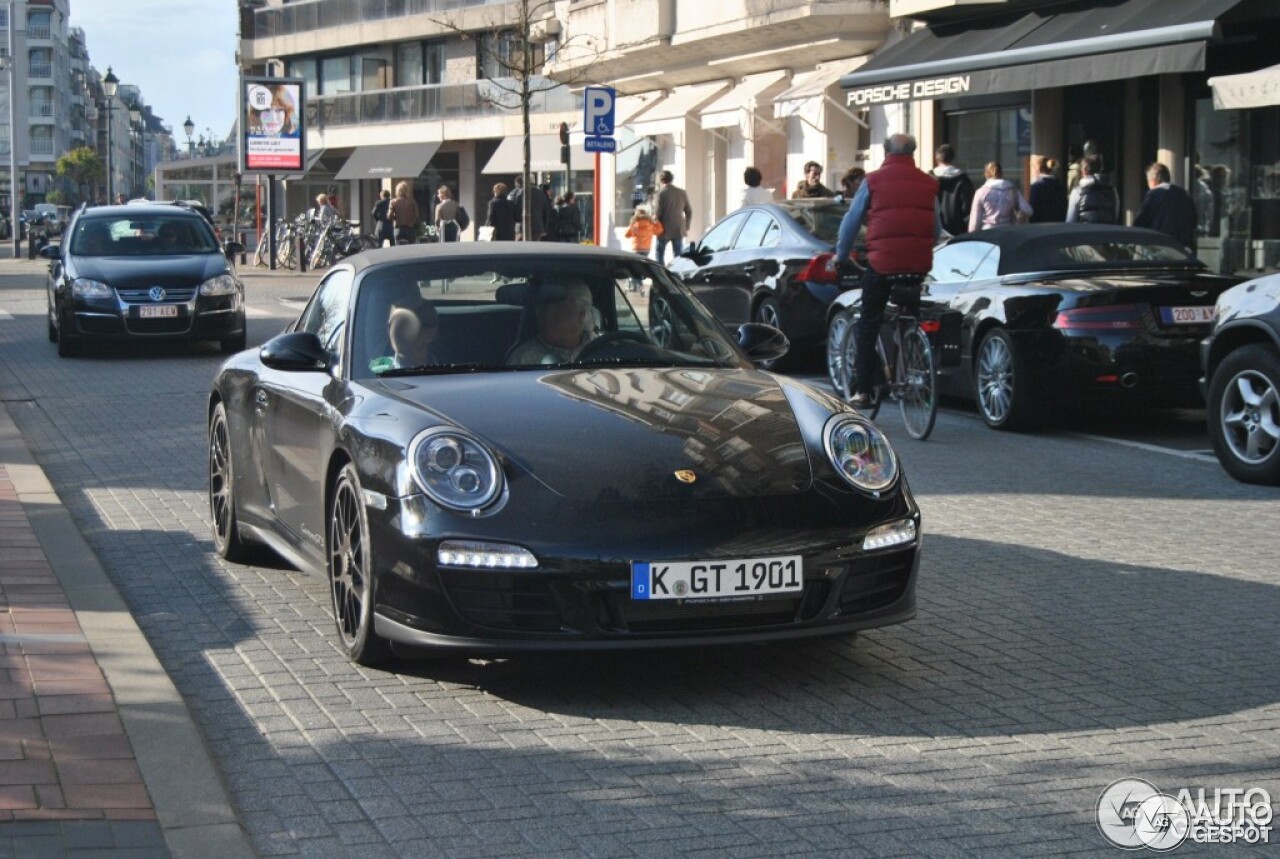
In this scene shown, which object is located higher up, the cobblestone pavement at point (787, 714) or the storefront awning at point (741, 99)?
the storefront awning at point (741, 99)

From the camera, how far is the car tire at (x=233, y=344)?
1970 cm

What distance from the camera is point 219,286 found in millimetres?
19359

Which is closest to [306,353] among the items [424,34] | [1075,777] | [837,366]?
[1075,777]

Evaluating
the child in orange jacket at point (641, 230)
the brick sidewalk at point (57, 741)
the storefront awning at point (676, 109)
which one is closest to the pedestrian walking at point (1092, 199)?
the child in orange jacket at point (641, 230)

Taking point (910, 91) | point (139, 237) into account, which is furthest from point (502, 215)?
point (139, 237)

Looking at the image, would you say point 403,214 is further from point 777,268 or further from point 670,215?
point 777,268

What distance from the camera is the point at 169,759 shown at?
4.88 meters

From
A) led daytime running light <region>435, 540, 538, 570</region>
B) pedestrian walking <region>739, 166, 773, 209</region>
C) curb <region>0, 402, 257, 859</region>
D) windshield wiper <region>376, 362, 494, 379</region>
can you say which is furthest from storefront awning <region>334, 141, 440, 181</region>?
led daytime running light <region>435, 540, 538, 570</region>

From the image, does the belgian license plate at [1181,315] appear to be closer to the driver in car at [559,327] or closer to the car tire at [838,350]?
the car tire at [838,350]

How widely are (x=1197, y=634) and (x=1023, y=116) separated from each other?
66.9 feet

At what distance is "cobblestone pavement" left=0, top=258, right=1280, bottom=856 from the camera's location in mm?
4477

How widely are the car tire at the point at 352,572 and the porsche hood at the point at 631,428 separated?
0.37 metres

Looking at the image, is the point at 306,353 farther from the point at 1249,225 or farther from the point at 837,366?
the point at 1249,225

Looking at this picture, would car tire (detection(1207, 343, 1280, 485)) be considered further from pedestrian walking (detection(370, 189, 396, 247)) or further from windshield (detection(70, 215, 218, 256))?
pedestrian walking (detection(370, 189, 396, 247))
